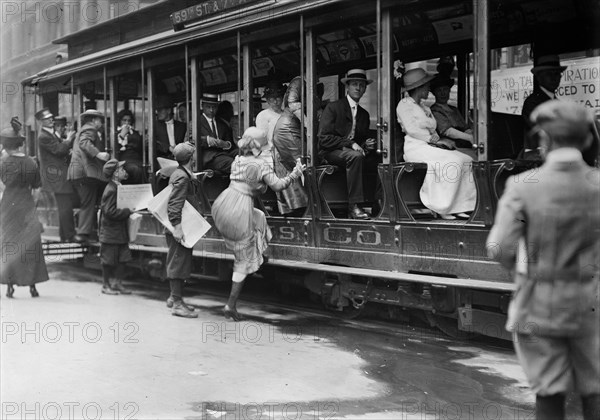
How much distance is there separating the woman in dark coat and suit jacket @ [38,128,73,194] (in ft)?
7.49

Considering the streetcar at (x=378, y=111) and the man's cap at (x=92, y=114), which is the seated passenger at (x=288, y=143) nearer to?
the streetcar at (x=378, y=111)

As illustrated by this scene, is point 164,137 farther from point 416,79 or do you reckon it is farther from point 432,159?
point 432,159

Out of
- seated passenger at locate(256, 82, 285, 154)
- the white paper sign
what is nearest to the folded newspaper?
seated passenger at locate(256, 82, 285, 154)

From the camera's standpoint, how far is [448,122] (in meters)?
7.91

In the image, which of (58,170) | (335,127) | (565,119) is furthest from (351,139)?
(58,170)

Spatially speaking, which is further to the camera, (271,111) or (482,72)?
(271,111)

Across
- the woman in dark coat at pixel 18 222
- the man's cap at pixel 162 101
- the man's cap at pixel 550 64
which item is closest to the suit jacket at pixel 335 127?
the man's cap at pixel 550 64

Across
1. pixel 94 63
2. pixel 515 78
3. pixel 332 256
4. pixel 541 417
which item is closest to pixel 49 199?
pixel 94 63

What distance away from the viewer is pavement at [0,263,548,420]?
200 inches

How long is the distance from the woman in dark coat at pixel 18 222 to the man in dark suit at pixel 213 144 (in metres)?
2.18

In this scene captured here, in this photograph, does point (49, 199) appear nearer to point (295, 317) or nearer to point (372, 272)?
point (295, 317)

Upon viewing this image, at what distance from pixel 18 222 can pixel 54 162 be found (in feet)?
8.75

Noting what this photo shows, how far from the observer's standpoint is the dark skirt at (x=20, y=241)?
31.4 feet

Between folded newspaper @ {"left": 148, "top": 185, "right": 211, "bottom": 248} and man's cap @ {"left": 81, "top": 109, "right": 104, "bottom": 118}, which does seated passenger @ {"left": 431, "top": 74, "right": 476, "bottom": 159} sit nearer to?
folded newspaper @ {"left": 148, "top": 185, "right": 211, "bottom": 248}
